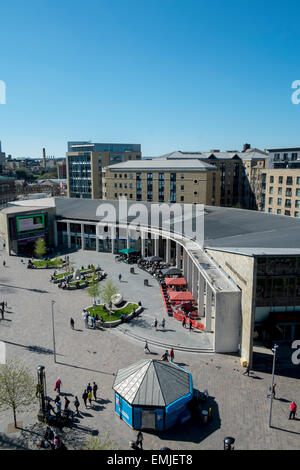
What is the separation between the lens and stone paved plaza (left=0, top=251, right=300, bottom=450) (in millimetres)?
19000

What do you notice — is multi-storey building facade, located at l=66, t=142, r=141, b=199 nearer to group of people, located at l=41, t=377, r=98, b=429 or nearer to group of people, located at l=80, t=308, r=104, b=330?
group of people, located at l=80, t=308, r=104, b=330

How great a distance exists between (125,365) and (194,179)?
2281 inches

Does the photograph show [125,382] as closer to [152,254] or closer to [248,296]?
[248,296]

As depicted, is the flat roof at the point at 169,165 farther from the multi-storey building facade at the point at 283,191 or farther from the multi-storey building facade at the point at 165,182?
the multi-storey building facade at the point at 283,191

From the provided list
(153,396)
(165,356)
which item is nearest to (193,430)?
(153,396)

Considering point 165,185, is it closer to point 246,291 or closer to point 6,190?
point 6,190

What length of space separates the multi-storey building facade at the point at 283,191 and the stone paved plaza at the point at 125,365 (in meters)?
38.1

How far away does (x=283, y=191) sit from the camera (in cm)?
6944

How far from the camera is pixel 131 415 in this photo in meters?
19.5

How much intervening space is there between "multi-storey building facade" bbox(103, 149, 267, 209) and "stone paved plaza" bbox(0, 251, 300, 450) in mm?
41056

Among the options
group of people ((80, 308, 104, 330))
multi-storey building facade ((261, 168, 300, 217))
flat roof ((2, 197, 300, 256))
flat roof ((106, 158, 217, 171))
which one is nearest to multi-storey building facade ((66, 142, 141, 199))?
flat roof ((106, 158, 217, 171))

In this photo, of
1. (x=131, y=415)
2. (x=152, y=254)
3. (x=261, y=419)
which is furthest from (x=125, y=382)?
(x=152, y=254)

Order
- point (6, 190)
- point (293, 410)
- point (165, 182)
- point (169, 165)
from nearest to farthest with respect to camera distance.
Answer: point (293, 410) → point (165, 182) → point (169, 165) → point (6, 190)

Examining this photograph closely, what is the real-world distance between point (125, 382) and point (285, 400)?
10125 millimetres
